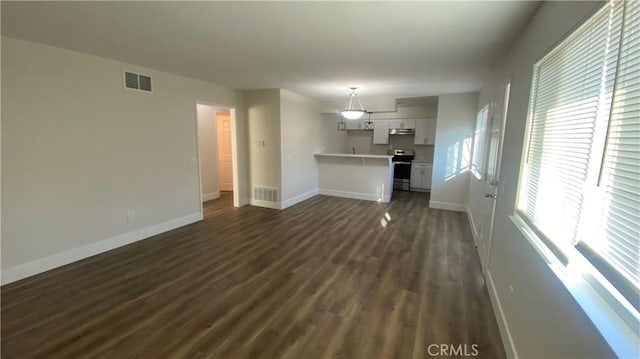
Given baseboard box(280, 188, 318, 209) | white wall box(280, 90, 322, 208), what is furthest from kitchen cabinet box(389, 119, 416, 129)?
baseboard box(280, 188, 318, 209)

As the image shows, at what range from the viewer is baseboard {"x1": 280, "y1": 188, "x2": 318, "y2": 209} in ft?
19.1

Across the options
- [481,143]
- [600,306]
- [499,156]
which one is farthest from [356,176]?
[600,306]

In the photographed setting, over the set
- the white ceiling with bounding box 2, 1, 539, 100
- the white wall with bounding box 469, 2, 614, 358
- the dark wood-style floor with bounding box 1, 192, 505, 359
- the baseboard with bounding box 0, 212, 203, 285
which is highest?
the white ceiling with bounding box 2, 1, 539, 100

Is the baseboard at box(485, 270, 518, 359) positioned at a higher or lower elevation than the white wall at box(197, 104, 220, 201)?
lower

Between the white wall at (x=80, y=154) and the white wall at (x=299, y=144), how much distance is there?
1908 mm

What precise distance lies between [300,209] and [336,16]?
13.6 ft

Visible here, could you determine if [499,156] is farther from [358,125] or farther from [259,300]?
[358,125]

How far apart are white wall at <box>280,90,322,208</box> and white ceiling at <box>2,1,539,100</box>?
6.00 feet

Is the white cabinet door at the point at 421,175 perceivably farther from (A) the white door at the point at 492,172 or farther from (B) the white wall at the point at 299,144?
(A) the white door at the point at 492,172

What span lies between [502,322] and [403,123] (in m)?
6.43

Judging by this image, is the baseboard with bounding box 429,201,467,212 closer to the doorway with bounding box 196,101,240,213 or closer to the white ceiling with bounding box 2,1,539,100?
the white ceiling with bounding box 2,1,539,100

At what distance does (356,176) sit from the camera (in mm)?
6734

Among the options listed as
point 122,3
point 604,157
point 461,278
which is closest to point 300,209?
point 461,278

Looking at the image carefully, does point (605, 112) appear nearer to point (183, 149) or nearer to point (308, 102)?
point (183, 149)
